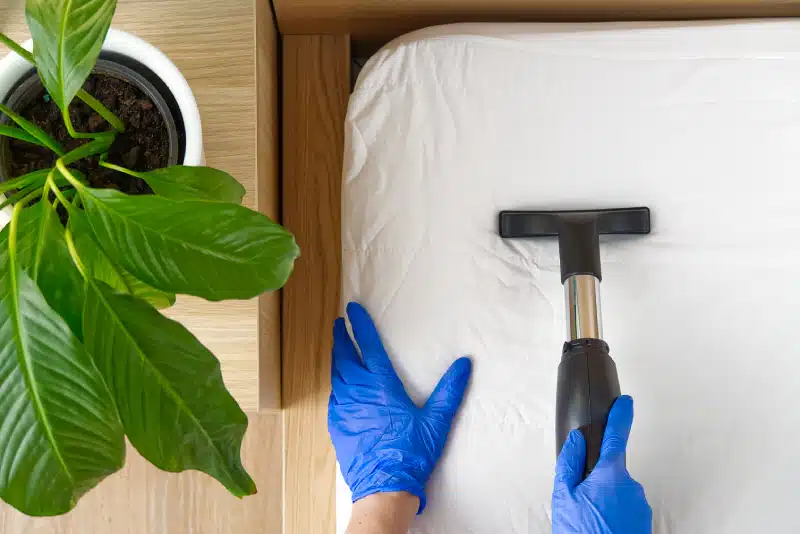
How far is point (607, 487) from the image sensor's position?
0.72 metres

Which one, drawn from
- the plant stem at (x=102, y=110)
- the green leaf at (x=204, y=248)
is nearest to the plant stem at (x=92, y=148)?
the plant stem at (x=102, y=110)

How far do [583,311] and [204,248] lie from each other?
0.44m

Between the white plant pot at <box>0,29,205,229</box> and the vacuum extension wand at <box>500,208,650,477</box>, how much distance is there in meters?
0.36

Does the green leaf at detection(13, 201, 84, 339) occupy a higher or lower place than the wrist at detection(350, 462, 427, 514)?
higher

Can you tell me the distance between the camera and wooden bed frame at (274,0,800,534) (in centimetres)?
88

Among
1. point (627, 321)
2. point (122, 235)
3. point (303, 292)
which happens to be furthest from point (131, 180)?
point (627, 321)

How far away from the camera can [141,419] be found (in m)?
0.45

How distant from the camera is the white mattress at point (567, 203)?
80cm

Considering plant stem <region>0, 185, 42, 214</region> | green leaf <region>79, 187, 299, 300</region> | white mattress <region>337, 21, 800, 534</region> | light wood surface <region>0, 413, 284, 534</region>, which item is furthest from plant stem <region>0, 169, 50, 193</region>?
light wood surface <region>0, 413, 284, 534</region>

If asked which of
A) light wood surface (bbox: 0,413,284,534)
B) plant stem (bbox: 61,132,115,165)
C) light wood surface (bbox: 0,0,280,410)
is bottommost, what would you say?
light wood surface (bbox: 0,413,284,534)

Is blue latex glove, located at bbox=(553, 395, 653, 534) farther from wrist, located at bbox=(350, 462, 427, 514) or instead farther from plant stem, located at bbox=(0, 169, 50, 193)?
plant stem, located at bbox=(0, 169, 50, 193)

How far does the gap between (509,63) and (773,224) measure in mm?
351

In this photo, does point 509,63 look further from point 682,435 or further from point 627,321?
point 682,435

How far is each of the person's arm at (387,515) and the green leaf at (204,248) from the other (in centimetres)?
46
